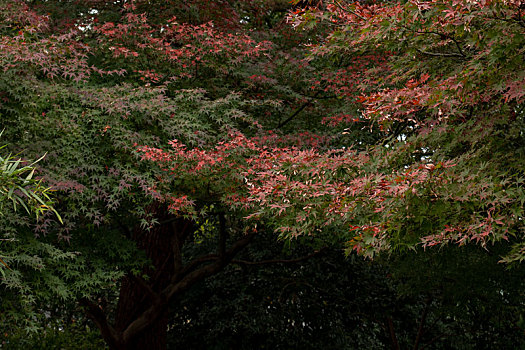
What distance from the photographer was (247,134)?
9562mm

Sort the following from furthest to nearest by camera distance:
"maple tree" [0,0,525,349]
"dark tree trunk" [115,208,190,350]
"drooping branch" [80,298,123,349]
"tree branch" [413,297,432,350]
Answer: "tree branch" [413,297,432,350] < "dark tree trunk" [115,208,190,350] < "drooping branch" [80,298,123,349] < "maple tree" [0,0,525,349]

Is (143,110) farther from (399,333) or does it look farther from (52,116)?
(399,333)

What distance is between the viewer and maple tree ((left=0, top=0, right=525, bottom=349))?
4.96 meters

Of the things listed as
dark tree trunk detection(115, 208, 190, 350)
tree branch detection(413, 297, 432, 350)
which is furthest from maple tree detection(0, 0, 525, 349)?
tree branch detection(413, 297, 432, 350)

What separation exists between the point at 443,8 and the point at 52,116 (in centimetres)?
528

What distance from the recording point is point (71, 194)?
7.07 meters

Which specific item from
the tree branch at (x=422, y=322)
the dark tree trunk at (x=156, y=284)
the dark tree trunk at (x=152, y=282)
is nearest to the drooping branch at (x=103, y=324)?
the dark tree trunk at (x=156, y=284)

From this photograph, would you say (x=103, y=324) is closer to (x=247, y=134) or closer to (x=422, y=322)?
(x=247, y=134)

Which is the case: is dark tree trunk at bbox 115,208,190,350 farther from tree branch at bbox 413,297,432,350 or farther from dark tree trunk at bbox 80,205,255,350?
tree branch at bbox 413,297,432,350

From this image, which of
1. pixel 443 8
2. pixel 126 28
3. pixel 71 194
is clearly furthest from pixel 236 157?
pixel 443 8

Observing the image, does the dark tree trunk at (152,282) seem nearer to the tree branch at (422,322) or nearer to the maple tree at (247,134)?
the maple tree at (247,134)

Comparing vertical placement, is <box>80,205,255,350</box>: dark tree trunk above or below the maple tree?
below

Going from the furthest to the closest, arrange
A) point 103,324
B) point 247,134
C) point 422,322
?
point 422,322
point 247,134
point 103,324

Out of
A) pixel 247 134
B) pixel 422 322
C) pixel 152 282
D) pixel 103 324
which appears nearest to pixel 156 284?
pixel 152 282
